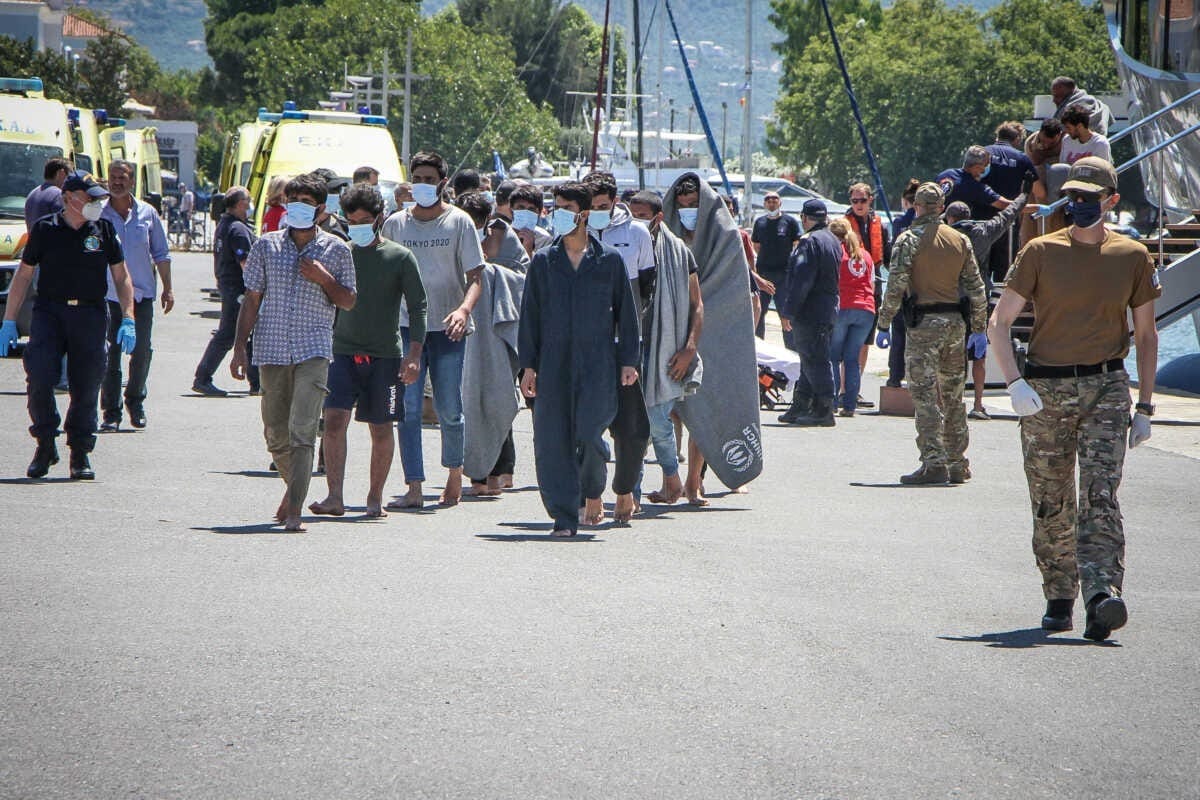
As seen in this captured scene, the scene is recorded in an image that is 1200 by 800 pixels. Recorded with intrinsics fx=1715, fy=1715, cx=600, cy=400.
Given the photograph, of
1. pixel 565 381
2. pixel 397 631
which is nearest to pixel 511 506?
pixel 565 381

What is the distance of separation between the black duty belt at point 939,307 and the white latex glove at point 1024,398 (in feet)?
15.8

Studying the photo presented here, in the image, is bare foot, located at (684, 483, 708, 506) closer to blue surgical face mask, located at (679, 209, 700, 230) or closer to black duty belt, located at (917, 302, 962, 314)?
blue surgical face mask, located at (679, 209, 700, 230)

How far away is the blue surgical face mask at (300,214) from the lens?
8.92m

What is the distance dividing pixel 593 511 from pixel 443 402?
127 centimetres

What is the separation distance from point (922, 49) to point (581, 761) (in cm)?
7444

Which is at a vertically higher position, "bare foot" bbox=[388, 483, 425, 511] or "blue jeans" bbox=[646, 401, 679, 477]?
"blue jeans" bbox=[646, 401, 679, 477]

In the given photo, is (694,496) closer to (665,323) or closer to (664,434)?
(664,434)

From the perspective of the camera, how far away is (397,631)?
21.8ft

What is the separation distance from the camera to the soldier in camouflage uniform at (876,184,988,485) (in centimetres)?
1162

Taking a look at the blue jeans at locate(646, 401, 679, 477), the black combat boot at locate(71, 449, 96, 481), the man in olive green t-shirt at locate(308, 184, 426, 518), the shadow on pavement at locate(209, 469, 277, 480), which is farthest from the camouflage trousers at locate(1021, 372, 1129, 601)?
the black combat boot at locate(71, 449, 96, 481)

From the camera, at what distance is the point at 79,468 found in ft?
35.3

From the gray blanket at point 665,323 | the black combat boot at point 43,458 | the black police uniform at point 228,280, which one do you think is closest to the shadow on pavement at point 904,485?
the gray blanket at point 665,323

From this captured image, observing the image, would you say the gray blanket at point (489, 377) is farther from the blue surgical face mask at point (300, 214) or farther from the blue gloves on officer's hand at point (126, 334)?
the blue gloves on officer's hand at point (126, 334)

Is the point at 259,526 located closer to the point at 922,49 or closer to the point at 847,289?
the point at 847,289
